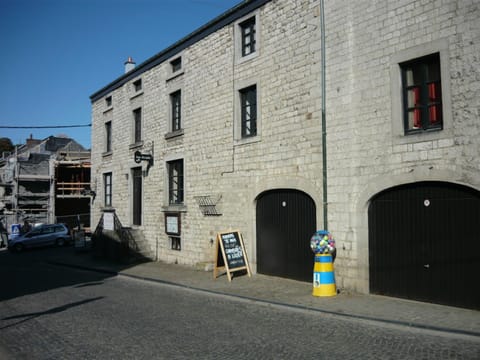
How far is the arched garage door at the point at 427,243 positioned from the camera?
8484 millimetres

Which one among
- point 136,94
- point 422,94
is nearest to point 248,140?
point 422,94

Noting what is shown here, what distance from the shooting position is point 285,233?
12422mm

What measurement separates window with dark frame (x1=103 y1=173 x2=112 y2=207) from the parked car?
22.8 ft

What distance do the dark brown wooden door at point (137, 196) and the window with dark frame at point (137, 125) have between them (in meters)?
1.39

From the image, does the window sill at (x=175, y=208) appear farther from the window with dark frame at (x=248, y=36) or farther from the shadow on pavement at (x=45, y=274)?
the window with dark frame at (x=248, y=36)

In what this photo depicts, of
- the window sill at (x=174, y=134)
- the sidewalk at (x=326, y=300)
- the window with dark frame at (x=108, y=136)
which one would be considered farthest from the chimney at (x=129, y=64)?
the sidewalk at (x=326, y=300)

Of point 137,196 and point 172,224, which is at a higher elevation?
point 137,196

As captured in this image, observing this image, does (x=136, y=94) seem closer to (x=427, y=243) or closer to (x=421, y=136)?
(x=421, y=136)

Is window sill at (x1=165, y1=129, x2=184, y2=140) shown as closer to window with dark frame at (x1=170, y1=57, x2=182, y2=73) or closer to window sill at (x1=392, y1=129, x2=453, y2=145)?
window with dark frame at (x1=170, y1=57, x2=182, y2=73)

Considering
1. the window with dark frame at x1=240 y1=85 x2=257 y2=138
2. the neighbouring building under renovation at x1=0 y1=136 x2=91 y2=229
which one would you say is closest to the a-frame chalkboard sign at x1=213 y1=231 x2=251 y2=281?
the window with dark frame at x1=240 y1=85 x2=257 y2=138

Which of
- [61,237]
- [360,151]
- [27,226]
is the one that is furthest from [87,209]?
[360,151]

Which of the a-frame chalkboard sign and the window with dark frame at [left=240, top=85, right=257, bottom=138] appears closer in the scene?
the a-frame chalkboard sign

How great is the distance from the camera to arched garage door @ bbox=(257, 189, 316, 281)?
464 inches

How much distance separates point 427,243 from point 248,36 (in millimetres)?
8277
